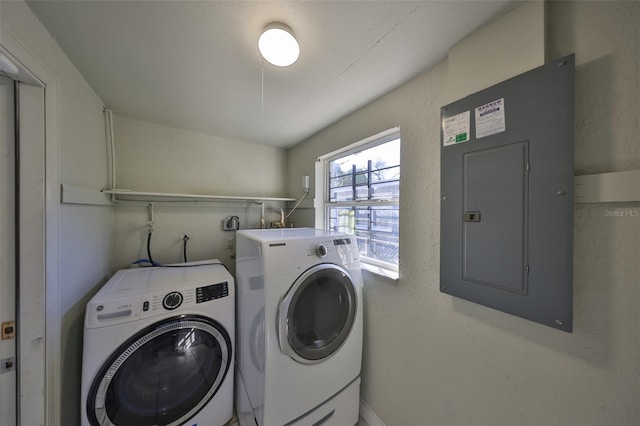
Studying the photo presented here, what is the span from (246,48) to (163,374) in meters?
1.76

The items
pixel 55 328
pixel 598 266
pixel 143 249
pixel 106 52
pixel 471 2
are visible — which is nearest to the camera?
pixel 598 266

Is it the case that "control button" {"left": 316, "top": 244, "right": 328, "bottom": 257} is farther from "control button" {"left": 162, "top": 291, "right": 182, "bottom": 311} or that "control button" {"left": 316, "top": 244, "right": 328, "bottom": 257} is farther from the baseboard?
the baseboard

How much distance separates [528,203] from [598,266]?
254 millimetres

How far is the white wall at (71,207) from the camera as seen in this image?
82 centimetres

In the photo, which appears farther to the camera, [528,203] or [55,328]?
[55,328]

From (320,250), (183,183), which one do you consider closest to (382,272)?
(320,250)

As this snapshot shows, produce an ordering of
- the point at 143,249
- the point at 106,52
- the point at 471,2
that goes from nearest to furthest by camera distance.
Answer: the point at 471,2 → the point at 106,52 → the point at 143,249

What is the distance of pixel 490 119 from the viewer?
80 centimetres

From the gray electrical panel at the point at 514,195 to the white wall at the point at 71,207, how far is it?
1.73 m

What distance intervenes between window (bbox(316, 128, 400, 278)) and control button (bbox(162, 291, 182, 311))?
114cm

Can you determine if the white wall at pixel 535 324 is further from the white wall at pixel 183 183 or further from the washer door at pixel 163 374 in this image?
the white wall at pixel 183 183

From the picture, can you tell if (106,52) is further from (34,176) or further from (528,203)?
(528,203)

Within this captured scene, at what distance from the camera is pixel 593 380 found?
634 millimetres

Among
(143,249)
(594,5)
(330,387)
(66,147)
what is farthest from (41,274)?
(594,5)
